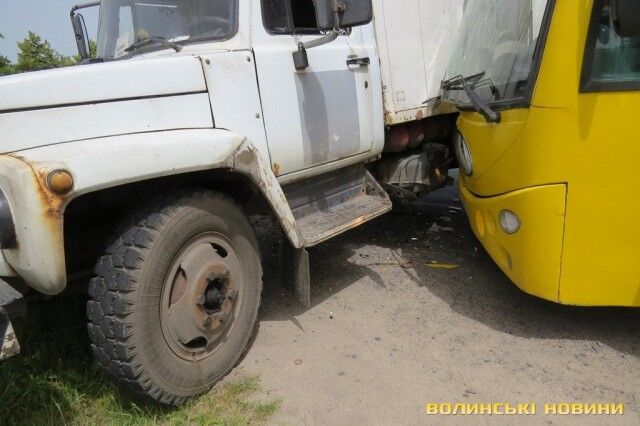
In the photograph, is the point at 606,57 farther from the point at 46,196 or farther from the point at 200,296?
the point at 46,196

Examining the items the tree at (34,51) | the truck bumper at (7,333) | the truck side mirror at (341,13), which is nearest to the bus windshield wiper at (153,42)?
the truck side mirror at (341,13)

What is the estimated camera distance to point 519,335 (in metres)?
2.90

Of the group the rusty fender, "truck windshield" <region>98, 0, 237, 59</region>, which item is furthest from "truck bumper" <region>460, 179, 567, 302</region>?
"truck windshield" <region>98, 0, 237, 59</region>

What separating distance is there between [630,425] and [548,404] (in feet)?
1.10

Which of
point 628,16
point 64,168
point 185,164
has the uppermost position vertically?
point 628,16

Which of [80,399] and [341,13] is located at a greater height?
[341,13]

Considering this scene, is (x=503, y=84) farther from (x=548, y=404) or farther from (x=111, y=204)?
(x=111, y=204)

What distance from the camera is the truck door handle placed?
319cm

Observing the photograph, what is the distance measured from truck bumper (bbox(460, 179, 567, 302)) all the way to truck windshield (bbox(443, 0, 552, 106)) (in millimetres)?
536

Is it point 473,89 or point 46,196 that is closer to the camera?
point 46,196

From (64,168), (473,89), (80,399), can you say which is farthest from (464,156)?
(80,399)

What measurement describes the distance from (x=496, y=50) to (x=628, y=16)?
97cm

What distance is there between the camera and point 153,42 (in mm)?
2691

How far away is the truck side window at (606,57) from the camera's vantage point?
2.30 m
